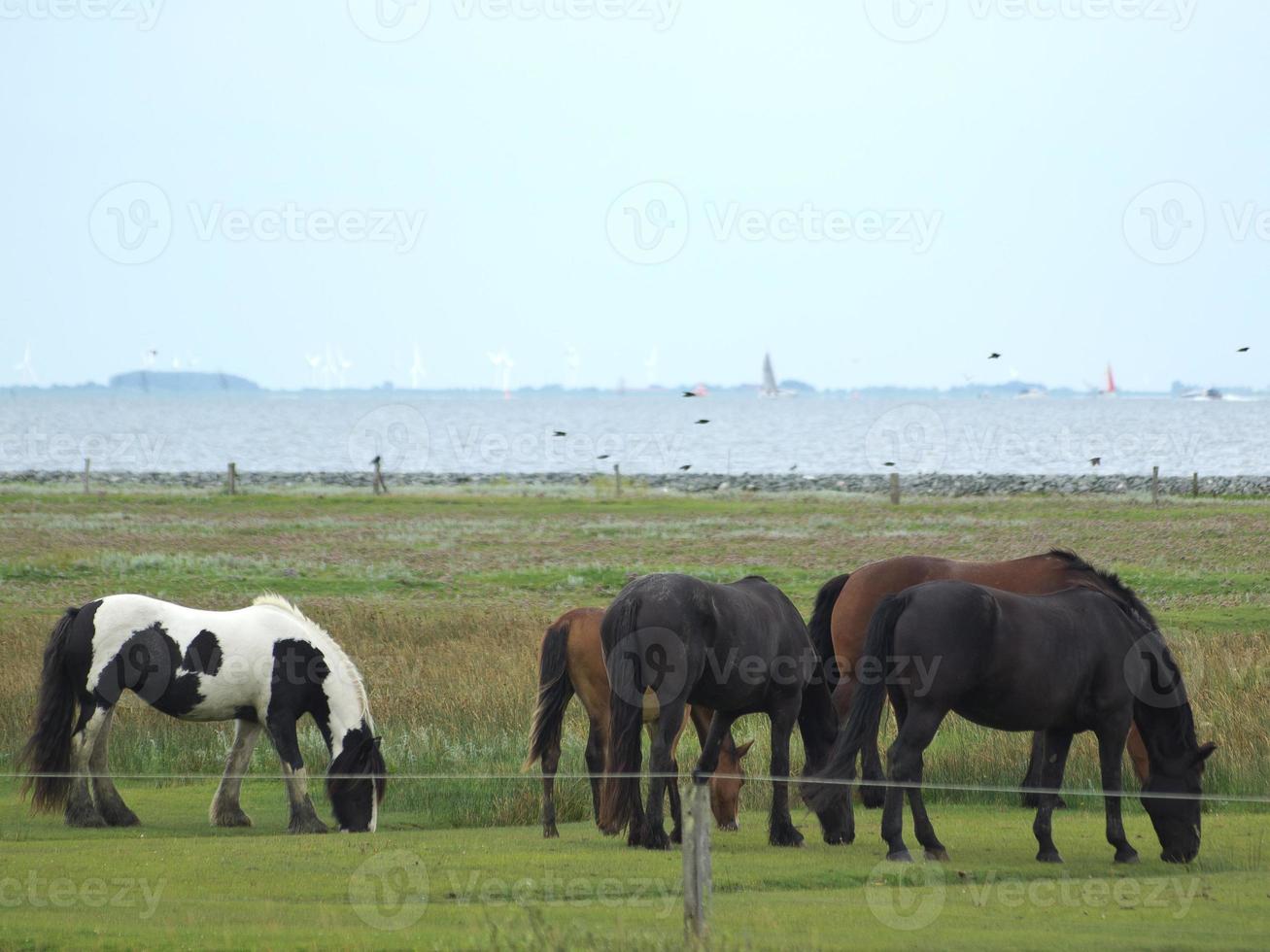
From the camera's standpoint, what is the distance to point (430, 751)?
1512 centimetres

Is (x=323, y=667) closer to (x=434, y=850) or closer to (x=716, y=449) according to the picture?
(x=434, y=850)

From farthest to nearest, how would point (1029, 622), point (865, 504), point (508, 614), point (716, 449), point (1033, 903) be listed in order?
point (716, 449) → point (865, 504) → point (508, 614) → point (1029, 622) → point (1033, 903)

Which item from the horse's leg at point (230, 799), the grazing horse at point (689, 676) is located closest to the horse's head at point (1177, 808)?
the grazing horse at point (689, 676)

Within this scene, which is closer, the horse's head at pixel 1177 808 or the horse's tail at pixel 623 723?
the horse's head at pixel 1177 808

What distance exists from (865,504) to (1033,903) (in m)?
49.7

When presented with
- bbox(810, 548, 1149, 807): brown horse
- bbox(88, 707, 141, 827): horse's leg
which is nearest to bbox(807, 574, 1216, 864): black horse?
bbox(810, 548, 1149, 807): brown horse

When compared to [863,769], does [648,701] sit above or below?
above

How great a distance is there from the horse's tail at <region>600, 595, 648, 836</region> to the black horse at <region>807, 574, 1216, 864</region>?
135 cm

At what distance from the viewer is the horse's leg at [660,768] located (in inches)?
435

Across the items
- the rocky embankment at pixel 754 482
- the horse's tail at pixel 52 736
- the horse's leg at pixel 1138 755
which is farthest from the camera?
the rocky embankment at pixel 754 482

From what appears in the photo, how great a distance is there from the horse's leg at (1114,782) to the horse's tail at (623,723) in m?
3.37

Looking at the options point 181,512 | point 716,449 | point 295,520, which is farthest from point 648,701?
point 716,449

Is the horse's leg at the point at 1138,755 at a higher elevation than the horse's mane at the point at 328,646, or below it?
below

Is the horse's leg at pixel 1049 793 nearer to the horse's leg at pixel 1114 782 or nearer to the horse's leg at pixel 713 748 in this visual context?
the horse's leg at pixel 1114 782
